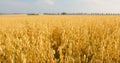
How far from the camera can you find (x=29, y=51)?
2938 mm

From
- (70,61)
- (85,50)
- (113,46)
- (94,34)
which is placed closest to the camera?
(70,61)

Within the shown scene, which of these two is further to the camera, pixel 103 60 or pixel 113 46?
pixel 113 46

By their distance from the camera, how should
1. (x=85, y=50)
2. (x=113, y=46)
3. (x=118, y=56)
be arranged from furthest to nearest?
(x=85, y=50)
(x=113, y=46)
(x=118, y=56)

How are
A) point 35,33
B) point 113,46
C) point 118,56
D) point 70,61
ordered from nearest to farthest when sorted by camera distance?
point 70,61 < point 118,56 < point 113,46 < point 35,33

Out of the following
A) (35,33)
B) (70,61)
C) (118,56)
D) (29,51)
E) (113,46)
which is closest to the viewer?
(70,61)

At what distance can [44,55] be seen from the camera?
284 cm

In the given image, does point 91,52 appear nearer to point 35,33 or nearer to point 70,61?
point 70,61

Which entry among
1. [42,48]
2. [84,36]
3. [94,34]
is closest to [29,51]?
[42,48]

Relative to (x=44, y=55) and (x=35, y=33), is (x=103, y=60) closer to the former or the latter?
(x=44, y=55)

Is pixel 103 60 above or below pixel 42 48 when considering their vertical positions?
below

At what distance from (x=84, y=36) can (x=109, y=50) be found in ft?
3.58

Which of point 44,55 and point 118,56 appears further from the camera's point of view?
point 118,56

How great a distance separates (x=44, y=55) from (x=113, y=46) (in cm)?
112

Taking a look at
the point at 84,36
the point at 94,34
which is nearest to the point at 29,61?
the point at 84,36
